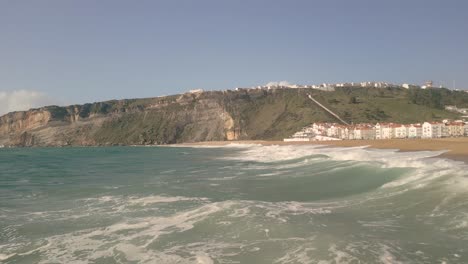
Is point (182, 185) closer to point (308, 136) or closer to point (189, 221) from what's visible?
point (189, 221)

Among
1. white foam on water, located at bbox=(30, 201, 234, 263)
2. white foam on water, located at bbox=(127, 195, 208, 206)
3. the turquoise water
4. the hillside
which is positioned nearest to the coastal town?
the hillside

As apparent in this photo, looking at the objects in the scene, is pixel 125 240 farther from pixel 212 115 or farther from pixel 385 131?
pixel 212 115

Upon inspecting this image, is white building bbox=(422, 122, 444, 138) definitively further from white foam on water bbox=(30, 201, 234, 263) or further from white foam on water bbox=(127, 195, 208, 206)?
white foam on water bbox=(30, 201, 234, 263)

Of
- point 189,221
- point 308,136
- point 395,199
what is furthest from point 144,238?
point 308,136

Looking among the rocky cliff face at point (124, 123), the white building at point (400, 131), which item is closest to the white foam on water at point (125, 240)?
the white building at point (400, 131)

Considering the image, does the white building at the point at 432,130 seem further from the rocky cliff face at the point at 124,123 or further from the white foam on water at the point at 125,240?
the white foam on water at the point at 125,240

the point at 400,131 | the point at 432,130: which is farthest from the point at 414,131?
the point at 432,130
